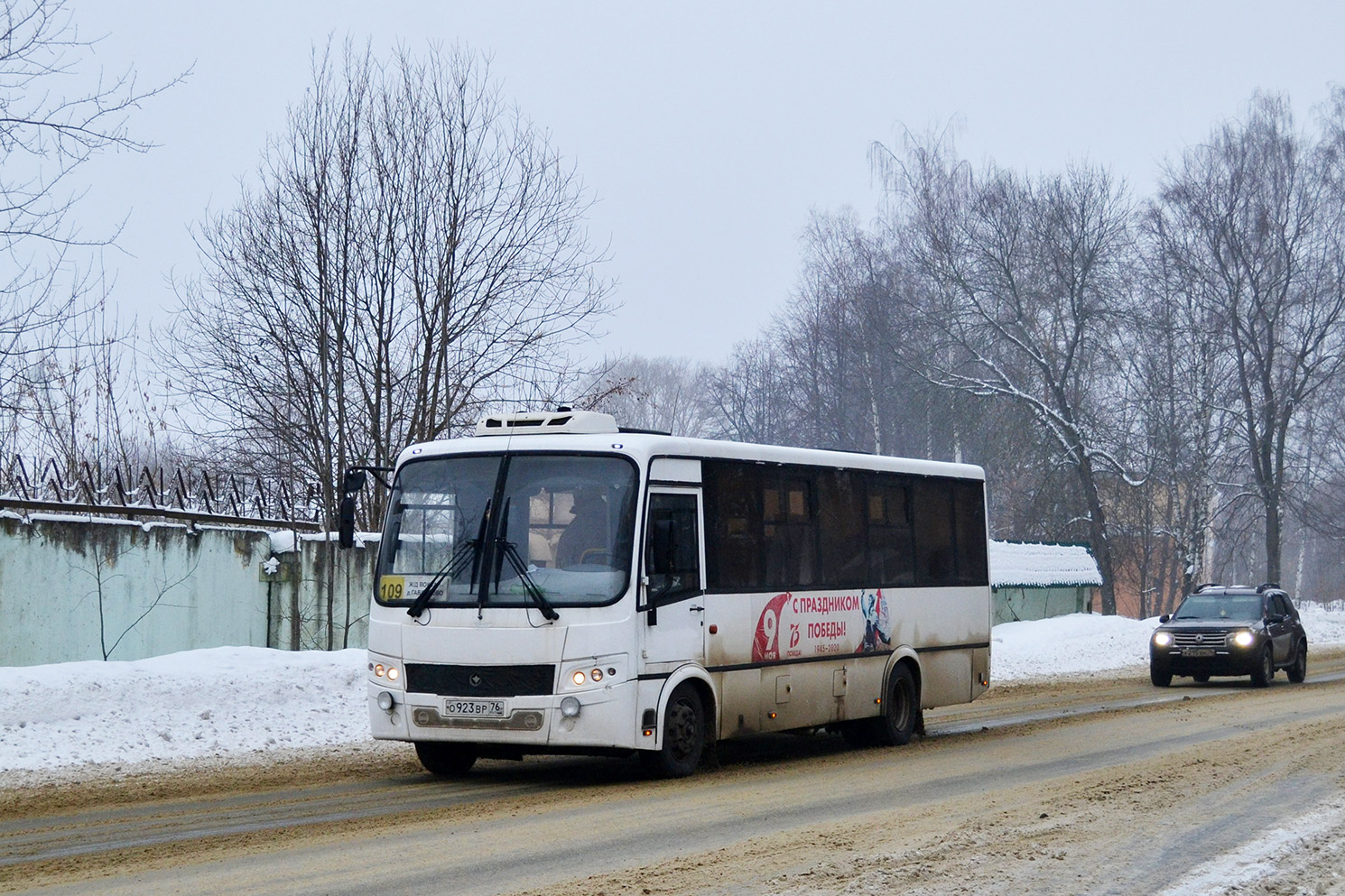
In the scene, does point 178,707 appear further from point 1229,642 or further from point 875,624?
point 1229,642

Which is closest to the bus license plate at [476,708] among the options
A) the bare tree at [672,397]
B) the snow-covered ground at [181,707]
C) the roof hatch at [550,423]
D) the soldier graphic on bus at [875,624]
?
the roof hatch at [550,423]

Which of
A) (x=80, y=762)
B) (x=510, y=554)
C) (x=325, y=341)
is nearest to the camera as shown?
(x=510, y=554)

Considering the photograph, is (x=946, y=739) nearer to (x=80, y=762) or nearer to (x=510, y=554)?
(x=510, y=554)

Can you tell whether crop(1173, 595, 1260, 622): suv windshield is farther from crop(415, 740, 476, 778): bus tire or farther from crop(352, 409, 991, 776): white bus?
crop(415, 740, 476, 778): bus tire

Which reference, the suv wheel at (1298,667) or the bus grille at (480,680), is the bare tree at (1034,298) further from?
the bus grille at (480,680)

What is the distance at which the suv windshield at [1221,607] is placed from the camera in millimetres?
26406

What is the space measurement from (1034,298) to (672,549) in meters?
37.4

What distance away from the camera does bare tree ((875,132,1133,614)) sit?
47875 mm

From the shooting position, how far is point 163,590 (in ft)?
61.0

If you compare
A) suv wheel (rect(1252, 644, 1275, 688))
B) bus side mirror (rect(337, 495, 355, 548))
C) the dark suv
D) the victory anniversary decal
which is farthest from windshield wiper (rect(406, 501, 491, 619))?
suv wheel (rect(1252, 644, 1275, 688))

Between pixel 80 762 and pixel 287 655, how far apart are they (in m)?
4.28

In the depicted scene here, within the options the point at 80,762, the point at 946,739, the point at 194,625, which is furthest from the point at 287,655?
the point at 946,739

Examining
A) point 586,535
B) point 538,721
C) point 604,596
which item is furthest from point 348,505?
point 538,721

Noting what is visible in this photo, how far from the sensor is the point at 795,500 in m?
14.8
